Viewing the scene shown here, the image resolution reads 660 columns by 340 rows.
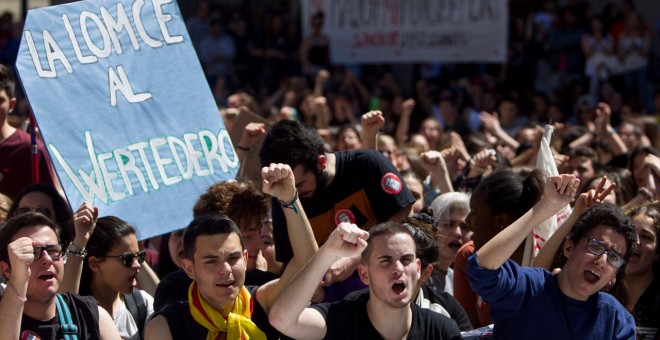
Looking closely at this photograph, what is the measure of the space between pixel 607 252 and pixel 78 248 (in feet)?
7.28

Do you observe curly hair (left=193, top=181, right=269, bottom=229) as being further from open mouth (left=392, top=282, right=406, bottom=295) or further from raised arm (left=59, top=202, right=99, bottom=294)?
open mouth (left=392, top=282, right=406, bottom=295)

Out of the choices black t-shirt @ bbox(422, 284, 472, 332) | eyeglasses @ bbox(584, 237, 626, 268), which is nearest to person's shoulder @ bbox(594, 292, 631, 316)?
eyeglasses @ bbox(584, 237, 626, 268)

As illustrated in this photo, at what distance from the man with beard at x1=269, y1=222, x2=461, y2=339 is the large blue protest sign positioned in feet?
5.46

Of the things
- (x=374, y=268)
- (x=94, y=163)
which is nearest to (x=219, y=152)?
(x=94, y=163)

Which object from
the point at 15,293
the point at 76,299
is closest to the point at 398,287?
the point at 76,299

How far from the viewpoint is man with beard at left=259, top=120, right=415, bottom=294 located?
5.18 m

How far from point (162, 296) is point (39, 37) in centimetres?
156

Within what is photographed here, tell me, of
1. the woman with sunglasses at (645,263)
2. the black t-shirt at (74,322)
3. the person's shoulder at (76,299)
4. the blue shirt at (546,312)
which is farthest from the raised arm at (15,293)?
the woman with sunglasses at (645,263)

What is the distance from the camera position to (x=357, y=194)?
531cm

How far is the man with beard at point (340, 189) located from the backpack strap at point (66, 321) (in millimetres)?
1145

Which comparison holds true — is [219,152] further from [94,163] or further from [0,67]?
[0,67]

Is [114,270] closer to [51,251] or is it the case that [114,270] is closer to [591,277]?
[51,251]

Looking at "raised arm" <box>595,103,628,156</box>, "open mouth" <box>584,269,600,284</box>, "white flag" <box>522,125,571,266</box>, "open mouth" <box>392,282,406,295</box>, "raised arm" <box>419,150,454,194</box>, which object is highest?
"open mouth" <box>392,282,406,295</box>

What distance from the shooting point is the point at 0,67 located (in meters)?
6.49
